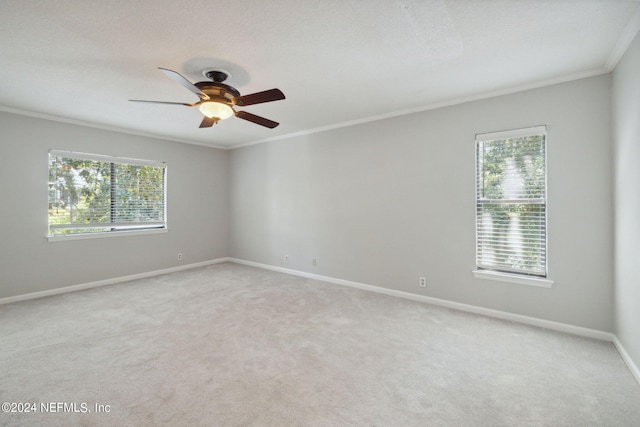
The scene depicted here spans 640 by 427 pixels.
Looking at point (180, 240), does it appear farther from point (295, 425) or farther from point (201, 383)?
point (295, 425)

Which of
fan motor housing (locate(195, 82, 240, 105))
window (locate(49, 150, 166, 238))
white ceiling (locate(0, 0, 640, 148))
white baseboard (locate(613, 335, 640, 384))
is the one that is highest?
white ceiling (locate(0, 0, 640, 148))

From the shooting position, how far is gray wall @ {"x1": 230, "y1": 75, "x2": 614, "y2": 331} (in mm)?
2734

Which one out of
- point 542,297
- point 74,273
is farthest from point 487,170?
point 74,273

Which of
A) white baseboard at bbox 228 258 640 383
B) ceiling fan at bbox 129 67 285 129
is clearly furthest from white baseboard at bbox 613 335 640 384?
Result: ceiling fan at bbox 129 67 285 129

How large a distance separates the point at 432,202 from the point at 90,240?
5.12 m

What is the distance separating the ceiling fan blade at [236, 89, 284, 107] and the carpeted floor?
2192mm

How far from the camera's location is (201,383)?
2.03m

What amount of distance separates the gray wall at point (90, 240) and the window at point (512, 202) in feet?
16.4

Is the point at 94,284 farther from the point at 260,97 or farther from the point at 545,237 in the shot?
the point at 545,237

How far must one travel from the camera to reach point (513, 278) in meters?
3.10

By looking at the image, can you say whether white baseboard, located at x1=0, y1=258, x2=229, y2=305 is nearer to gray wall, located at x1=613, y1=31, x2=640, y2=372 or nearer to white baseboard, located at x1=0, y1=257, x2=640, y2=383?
white baseboard, located at x1=0, y1=257, x2=640, y2=383

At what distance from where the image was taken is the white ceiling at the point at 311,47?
1820mm

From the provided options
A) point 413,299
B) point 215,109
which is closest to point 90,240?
point 215,109

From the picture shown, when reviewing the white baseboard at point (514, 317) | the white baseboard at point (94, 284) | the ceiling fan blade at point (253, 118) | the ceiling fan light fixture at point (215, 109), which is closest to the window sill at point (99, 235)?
the white baseboard at point (94, 284)
